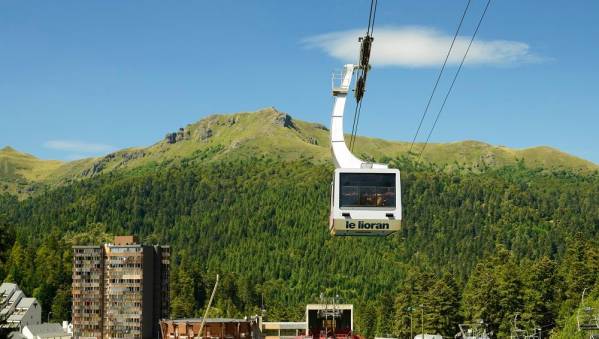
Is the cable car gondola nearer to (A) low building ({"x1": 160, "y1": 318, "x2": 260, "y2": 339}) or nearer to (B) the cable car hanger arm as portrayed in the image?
(B) the cable car hanger arm

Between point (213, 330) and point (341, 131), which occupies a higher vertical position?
point (341, 131)

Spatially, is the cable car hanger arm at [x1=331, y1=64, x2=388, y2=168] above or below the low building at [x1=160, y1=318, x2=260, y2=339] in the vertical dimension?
above

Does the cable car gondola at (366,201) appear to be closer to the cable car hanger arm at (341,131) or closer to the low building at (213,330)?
the cable car hanger arm at (341,131)

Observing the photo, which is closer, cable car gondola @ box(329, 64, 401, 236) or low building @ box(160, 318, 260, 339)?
cable car gondola @ box(329, 64, 401, 236)

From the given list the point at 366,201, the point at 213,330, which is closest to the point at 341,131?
the point at 366,201

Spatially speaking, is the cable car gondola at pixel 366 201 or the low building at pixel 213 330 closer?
the cable car gondola at pixel 366 201

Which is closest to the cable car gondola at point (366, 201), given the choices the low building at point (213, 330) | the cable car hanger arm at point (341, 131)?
the cable car hanger arm at point (341, 131)

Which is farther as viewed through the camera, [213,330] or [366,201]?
[213,330]

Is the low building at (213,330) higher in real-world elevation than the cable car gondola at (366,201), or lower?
lower

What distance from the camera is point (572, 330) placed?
3999 inches

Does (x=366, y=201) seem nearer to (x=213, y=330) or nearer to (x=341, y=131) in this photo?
(x=341, y=131)

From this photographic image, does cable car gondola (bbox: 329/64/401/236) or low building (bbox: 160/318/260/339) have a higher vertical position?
cable car gondola (bbox: 329/64/401/236)

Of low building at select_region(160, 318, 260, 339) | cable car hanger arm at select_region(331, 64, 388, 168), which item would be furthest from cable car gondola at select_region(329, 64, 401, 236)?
low building at select_region(160, 318, 260, 339)

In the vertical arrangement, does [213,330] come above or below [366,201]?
below
